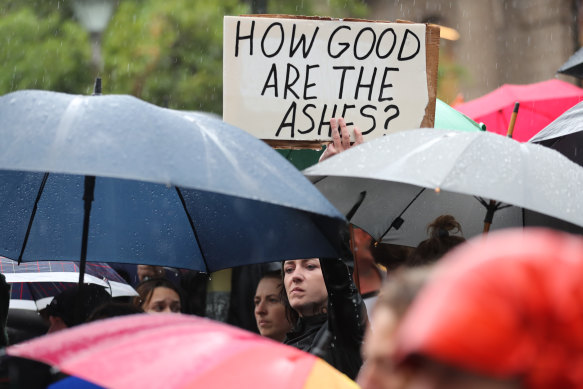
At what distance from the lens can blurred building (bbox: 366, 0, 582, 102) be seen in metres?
15.2

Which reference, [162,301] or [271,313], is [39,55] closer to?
[162,301]

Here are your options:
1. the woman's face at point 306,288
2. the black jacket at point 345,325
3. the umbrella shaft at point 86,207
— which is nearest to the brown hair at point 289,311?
the woman's face at point 306,288

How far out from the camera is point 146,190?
13.6 feet

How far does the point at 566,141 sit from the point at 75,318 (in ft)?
9.15

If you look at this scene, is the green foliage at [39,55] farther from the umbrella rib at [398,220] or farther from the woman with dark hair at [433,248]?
the woman with dark hair at [433,248]

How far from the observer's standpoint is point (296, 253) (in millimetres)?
3576

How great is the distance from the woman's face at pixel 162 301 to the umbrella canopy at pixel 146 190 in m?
1.93

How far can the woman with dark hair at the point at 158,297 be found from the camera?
6176 mm

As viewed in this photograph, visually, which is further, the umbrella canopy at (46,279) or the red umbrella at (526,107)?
the red umbrella at (526,107)

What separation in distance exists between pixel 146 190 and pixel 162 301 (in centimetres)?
219

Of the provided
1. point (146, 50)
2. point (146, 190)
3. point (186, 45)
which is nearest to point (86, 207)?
point (146, 190)

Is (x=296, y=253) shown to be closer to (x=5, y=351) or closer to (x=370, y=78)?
(x=370, y=78)

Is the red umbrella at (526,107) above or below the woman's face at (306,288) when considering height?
above

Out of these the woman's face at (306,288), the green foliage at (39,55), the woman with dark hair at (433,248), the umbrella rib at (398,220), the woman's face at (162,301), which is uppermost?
the green foliage at (39,55)
